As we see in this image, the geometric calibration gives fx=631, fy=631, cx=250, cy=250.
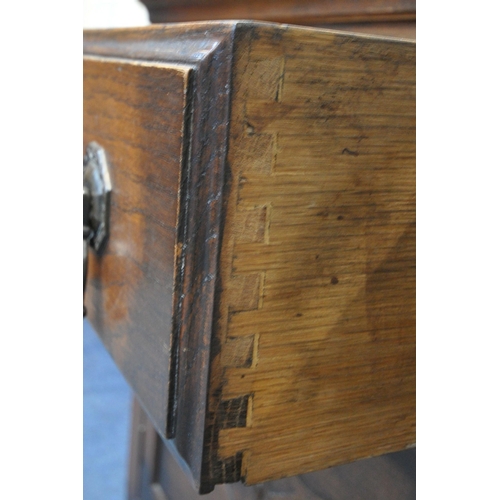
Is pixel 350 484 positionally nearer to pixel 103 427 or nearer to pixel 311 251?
pixel 311 251

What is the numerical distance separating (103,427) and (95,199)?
5.42ft

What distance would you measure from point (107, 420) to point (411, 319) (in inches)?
72.8

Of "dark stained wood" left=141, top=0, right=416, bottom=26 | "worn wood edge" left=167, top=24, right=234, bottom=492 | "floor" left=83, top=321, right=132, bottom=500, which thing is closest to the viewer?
"worn wood edge" left=167, top=24, right=234, bottom=492

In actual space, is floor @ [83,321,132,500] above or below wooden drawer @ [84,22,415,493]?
below

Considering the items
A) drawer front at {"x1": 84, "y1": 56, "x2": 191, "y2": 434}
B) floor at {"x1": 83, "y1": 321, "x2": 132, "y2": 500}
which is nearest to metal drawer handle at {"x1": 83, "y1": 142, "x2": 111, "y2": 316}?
drawer front at {"x1": 84, "y1": 56, "x2": 191, "y2": 434}

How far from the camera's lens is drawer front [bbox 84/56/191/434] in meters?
0.48

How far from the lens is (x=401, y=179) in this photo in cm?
50

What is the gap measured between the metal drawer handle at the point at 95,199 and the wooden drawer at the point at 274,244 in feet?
0.37

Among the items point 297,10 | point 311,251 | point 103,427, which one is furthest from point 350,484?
point 103,427

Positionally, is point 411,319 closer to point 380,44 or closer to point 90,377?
point 380,44

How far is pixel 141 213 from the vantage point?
1.81ft

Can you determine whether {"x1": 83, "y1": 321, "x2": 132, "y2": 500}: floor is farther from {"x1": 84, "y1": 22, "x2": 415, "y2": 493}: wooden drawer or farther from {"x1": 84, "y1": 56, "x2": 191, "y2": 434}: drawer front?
{"x1": 84, "y1": 22, "x2": 415, "y2": 493}: wooden drawer

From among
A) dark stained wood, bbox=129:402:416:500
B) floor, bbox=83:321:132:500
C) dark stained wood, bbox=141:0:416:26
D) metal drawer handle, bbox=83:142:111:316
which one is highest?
dark stained wood, bbox=141:0:416:26

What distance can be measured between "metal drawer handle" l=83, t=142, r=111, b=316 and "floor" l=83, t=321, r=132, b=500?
1.11 metres
